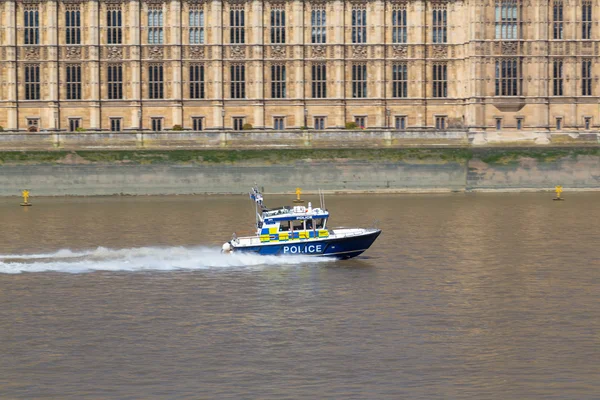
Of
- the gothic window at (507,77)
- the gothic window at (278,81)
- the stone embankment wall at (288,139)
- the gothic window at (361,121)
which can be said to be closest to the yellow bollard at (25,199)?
the stone embankment wall at (288,139)

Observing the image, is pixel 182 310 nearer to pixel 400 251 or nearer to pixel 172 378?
pixel 172 378

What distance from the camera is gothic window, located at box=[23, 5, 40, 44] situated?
111750mm

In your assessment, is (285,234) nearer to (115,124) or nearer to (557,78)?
(115,124)

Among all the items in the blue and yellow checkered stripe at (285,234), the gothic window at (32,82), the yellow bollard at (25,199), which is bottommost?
the blue and yellow checkered stripe at (285,234)

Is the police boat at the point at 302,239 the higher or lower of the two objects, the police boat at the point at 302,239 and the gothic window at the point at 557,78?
the lower

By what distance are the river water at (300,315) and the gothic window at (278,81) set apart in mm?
41875

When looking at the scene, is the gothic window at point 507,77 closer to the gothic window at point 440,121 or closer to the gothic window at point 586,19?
the gothic window at point 440,121

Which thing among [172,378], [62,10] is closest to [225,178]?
[62,10]

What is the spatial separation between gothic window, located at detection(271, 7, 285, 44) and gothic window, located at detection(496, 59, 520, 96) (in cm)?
2008

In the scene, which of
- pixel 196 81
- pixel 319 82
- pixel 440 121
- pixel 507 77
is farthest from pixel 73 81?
pixel 507 77

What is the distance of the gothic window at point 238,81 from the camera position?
371 feet

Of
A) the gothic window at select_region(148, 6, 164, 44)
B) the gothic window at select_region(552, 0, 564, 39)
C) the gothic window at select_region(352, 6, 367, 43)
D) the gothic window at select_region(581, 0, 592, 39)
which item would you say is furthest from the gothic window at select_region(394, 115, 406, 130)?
the gothic window at select_region(148, 6, 164, 44)

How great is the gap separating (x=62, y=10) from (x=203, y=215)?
129 ft

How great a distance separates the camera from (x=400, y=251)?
60750 mm
